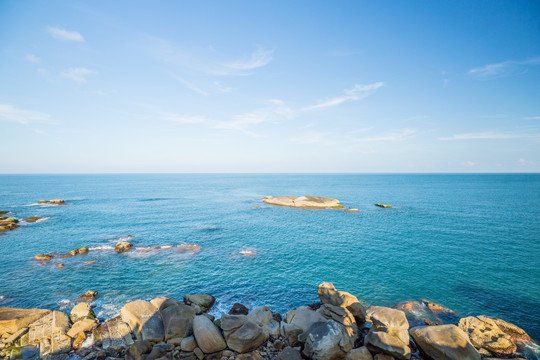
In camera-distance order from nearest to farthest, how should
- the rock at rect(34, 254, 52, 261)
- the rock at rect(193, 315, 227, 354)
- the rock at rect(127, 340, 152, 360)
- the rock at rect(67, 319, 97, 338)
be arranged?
the rock at rect(127, 340, 152, 360) < the rock at rect(193, 315, 227, 354) < the rock at rect(67, 319, 97, 338) < the rock at rect(34, 254, 52, 261)

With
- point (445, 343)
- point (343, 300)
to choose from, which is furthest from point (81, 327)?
point (445, 343)

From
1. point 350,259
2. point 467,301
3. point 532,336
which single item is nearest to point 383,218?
point 350,259

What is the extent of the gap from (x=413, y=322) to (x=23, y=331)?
3255cm

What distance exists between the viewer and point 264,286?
28.2 m

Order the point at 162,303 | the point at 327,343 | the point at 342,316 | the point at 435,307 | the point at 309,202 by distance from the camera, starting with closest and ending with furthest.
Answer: the point at 327,343 → the point at 342,316 → the point at 162,303 → the point at 435,307 → the point at 309,202

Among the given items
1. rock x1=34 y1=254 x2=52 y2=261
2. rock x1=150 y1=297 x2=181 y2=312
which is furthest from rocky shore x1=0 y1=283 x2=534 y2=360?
rock x1=34 y1=254 x2=52 y2=261

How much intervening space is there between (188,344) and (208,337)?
1.56 meters

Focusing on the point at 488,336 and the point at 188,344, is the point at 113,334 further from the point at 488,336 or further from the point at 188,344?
the point at 488,336

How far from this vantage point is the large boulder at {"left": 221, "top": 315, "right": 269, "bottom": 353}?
17547 millimetres

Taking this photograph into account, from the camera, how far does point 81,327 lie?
19984 millimetres

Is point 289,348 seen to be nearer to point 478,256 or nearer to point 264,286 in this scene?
point 264,286

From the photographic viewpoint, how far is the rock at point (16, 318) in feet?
63.1

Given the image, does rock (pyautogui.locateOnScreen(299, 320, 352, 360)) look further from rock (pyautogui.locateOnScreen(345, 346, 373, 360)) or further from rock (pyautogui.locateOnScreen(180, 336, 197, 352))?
rock (pyautogui.locateOnScreen(180, 336, 197, 352))

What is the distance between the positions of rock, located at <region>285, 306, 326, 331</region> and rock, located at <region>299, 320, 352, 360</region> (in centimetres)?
184
